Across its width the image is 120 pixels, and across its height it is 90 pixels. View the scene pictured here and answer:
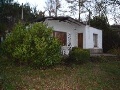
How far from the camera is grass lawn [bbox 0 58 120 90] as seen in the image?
1089 centimetres

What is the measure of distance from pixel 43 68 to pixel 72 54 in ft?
10.7

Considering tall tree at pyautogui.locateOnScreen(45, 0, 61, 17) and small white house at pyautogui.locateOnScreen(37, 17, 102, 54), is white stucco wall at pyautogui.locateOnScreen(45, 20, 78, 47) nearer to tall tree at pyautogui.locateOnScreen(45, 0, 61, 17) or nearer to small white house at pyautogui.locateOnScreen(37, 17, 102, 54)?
small white house at pyautogui.locateOnScreen(37, 17, 102, 54)

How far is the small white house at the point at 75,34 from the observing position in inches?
899

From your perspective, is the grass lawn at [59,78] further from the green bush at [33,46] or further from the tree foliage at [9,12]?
the tree foliage at [9,12]

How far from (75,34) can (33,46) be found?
12.2 meters

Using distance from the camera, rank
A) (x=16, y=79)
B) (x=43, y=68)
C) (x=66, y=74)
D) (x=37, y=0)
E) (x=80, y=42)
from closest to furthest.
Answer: (x=16, y=79) < (x=66, y=74) < (x=43, y=68) < (x=80, y=42) < (x=37, y=0)

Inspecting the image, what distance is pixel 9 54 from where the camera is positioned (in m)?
15.5

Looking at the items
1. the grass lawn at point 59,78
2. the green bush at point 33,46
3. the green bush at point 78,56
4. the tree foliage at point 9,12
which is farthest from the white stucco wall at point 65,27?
the tree foliage at point 9,12

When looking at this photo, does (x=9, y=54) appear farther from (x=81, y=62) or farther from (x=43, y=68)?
(x=81, y=62)

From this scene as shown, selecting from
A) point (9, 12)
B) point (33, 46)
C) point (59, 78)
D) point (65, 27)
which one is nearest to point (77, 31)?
point (65, 27)

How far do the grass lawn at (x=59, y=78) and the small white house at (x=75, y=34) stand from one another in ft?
25.2

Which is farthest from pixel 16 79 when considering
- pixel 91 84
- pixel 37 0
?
pixel 37 0

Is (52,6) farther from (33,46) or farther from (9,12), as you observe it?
(33,46)

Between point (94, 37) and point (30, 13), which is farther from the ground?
point (30, 13)
